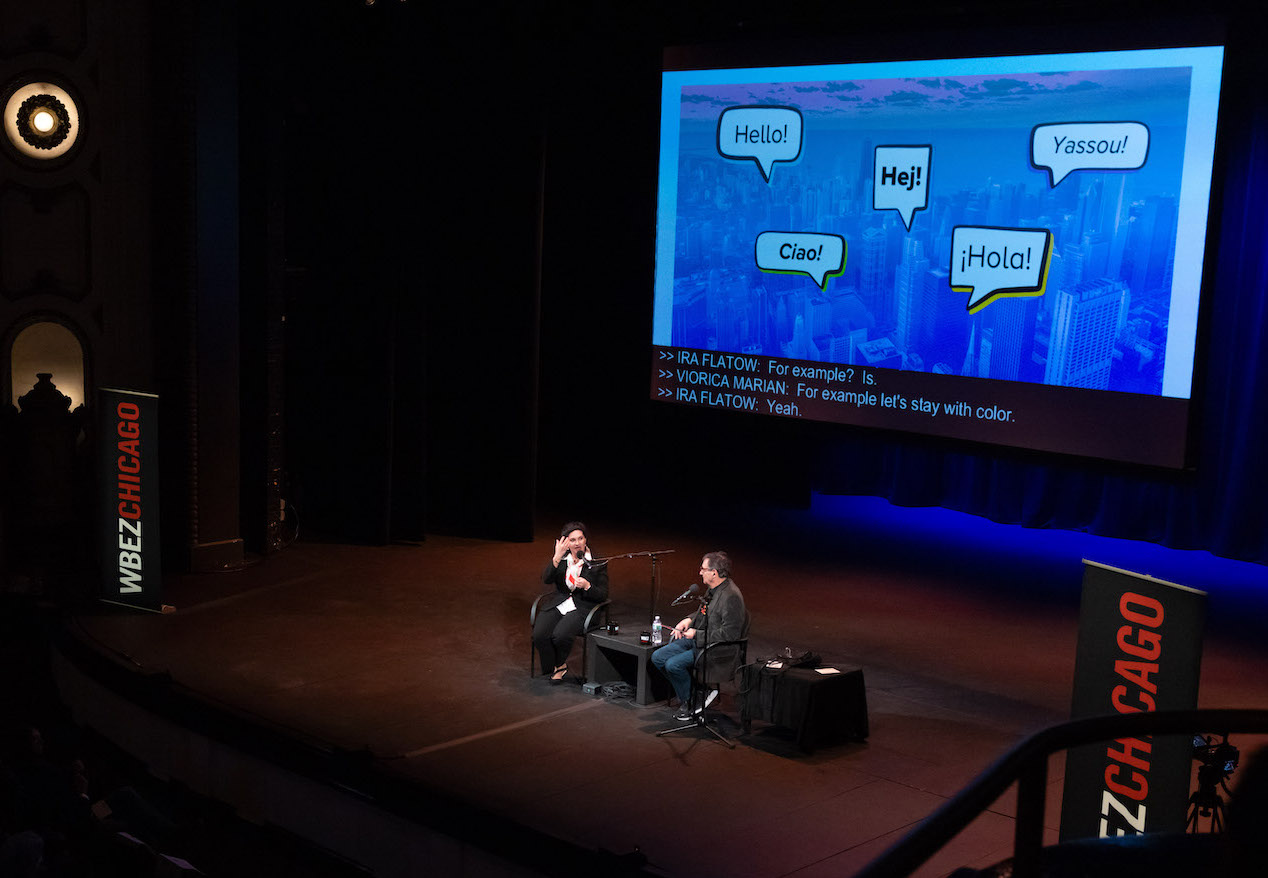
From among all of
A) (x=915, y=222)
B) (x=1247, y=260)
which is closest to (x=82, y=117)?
(x=915, y=222)

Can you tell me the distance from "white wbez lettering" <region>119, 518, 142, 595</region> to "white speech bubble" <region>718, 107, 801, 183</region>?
16.4ft

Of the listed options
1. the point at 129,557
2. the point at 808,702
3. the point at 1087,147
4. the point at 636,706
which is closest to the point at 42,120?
the point at 129,557

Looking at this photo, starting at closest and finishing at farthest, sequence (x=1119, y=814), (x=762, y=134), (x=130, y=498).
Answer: (x=1119, y=814)
(x=130, y=498)
(x=762, y=134)

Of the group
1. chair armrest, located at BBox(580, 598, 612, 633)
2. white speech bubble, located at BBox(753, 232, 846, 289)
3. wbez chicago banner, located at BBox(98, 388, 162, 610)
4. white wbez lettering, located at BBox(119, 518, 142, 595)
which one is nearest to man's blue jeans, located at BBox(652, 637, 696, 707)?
chair armrest, located at BBox(580, 598, 612, 633)

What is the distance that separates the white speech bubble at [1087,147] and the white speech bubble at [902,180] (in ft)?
2.55

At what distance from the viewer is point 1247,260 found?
1029 cm

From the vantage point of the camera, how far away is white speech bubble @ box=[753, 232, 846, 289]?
30.5ft

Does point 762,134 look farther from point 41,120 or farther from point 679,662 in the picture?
point 41,120

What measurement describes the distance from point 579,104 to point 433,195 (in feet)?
7.24

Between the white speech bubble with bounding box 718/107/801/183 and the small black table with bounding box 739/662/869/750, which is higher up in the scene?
the white speech bubble with bounding box 718/107/801/183

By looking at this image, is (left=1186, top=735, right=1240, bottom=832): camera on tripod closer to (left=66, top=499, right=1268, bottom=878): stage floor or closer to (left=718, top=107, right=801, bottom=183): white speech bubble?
(left=66, top=499, right=1268, bottom=878): stage floor

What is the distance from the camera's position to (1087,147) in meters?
8.07

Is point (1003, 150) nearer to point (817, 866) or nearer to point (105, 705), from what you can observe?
point (817, 866)

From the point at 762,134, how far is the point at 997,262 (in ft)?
6.85
